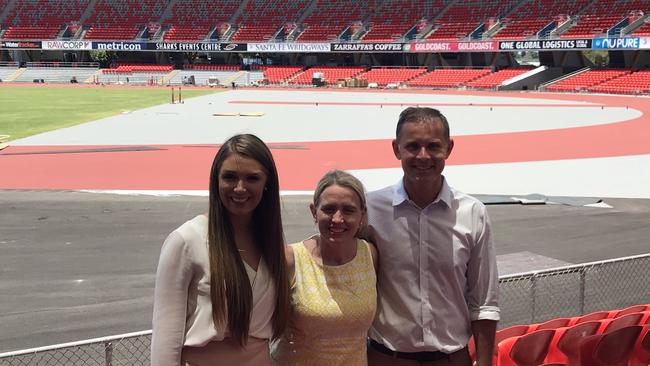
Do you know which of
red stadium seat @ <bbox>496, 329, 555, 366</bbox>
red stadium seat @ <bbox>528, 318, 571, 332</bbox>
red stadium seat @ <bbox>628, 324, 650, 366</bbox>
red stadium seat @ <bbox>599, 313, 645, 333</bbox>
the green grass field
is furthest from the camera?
the green grass field

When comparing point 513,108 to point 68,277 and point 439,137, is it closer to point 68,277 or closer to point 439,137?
point 68,277

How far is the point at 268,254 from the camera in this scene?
2.87 meters

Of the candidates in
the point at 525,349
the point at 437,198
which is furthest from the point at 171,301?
the point at 525,349

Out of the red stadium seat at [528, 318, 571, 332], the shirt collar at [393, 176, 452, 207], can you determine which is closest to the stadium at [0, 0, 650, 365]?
the red stadium seat at [528, 318, 571, 332]

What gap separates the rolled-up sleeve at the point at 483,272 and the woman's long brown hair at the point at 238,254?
0.96 m

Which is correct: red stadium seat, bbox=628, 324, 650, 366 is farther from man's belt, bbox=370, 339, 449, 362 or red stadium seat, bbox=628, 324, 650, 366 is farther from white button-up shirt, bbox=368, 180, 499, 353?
man's belt, bbox=370, 339, 449, 362

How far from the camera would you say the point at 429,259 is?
3.31m

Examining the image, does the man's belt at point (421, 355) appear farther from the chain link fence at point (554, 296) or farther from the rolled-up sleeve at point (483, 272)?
the chain link fence at point (554, 296)

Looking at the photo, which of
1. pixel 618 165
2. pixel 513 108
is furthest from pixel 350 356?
pixel 513 108

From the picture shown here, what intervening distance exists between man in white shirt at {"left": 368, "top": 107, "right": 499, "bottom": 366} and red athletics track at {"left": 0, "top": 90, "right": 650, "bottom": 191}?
1334 cm

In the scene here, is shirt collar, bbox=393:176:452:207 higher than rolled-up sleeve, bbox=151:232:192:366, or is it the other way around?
shirt collar, bbox=393:176:452:207

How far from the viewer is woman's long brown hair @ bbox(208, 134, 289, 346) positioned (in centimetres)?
274

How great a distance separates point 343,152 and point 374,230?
762 inches

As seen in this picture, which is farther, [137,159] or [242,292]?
[137,159]
